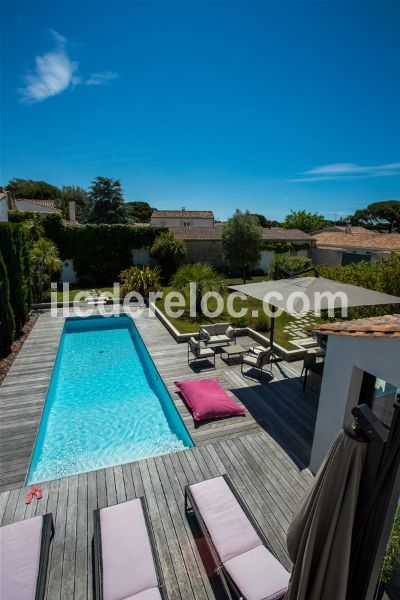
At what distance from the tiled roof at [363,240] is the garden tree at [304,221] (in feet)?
88.1

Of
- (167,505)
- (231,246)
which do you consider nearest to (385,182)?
(231,246)

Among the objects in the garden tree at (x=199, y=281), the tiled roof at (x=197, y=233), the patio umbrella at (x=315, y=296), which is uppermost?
the tiled roof at (x=197, y=233)

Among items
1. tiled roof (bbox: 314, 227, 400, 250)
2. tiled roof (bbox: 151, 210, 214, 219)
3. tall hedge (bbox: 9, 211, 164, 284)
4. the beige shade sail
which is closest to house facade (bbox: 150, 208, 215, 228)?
tiled roof (bbox: 151, 210, 214, 219)

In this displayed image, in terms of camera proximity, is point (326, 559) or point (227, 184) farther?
point (227, 184)

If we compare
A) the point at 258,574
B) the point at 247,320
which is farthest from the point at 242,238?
the point at 258,574

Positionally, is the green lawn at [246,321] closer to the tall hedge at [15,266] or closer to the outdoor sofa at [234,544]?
the tall hedge at [15,266]

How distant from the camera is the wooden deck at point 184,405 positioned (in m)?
6.45

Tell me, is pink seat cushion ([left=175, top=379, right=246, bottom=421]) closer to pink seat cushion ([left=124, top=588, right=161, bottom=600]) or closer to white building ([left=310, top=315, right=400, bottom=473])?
white building ([left=310, top=315, right=400, bottom=473])

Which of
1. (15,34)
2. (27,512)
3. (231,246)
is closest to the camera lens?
(27,512)

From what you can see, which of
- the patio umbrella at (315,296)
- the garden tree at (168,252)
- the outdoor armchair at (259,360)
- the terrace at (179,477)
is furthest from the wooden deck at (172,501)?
the garden tree at (168,252)

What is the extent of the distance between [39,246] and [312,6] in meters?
17.0

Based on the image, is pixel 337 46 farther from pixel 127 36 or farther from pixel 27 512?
pixel 27 512

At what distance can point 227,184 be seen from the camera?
3959 cm

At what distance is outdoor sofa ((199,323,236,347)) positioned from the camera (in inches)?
440
